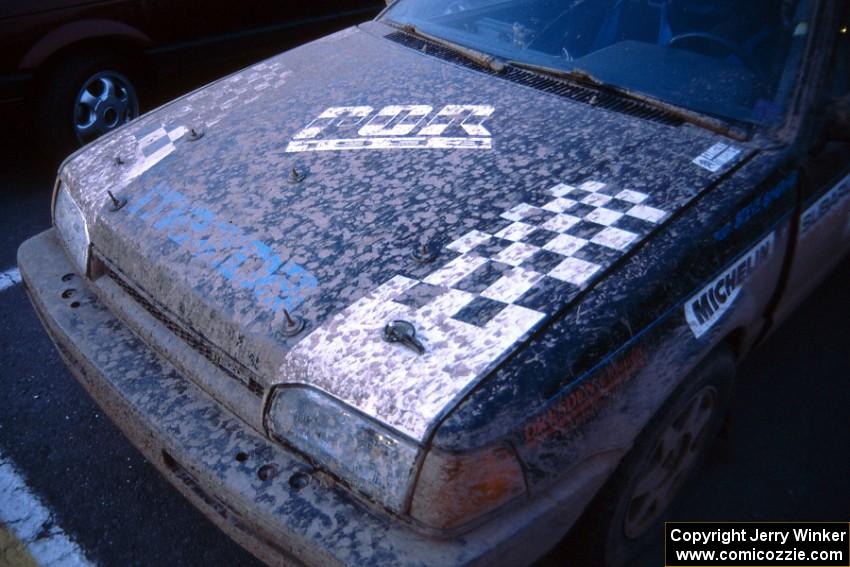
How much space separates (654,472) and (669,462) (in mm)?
100

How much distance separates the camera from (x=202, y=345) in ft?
5.79

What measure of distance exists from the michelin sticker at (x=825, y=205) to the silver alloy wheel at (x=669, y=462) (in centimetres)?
56

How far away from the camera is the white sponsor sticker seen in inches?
74.3

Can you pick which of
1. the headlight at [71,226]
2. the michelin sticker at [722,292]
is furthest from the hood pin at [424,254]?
the headlight at [71,226]

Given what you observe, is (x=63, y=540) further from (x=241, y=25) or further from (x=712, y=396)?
(x=241, y=25)

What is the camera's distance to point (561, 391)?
56.9 inches

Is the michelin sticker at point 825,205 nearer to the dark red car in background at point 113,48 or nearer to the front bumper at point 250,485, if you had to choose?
the front bumper at point 250,485

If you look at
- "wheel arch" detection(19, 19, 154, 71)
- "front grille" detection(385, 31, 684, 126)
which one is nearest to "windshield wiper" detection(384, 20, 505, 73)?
"front grille" detection(385, 31, 684, 126)

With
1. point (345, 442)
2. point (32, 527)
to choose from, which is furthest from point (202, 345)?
point (32, 527)

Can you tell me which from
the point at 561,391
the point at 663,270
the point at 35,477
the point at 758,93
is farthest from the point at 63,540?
the point at 758,93

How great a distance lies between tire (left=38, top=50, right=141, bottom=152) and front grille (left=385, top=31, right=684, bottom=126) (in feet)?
7.73

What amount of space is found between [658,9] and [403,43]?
92 cm

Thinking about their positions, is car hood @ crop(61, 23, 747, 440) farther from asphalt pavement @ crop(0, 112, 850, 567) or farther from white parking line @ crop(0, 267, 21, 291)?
white parking line @ crop(0, 267, 21, 291)

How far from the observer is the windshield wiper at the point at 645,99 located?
2.01 metres
